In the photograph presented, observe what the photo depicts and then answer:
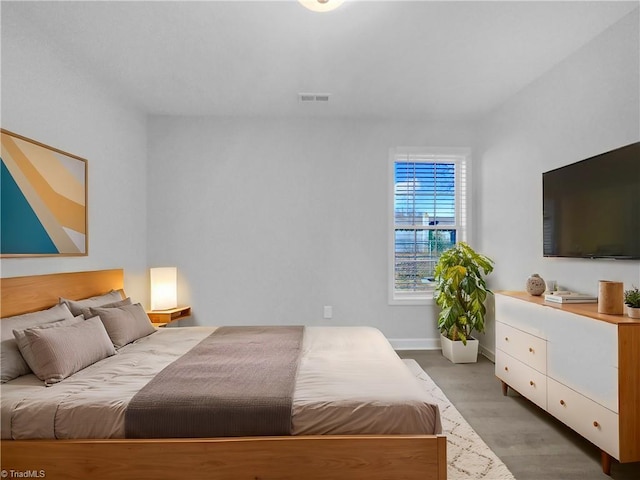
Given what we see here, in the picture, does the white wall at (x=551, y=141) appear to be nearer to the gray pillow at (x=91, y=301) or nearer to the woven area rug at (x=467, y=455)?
the woven area rug at (x=467, y=455)

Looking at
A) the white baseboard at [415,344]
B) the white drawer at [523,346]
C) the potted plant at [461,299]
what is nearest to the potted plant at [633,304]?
the white drawer at [523,346]

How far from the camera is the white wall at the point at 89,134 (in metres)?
2.55

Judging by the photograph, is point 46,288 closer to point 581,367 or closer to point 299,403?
point 299,403

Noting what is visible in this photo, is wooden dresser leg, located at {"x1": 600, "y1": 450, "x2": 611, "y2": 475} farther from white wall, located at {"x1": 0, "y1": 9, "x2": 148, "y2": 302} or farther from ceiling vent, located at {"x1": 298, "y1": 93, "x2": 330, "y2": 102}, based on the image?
white wall, located at {"x1": 0, "y1": 9, "x2": 148, "y2": 302}

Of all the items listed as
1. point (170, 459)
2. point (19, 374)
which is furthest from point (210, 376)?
point (19, 374)

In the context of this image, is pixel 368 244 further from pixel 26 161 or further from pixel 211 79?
pixel 26 161

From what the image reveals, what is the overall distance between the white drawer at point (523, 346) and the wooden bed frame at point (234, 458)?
140cm

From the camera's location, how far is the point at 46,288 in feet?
8.94

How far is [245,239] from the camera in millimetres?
4621

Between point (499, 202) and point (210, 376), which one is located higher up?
point (499, 202)

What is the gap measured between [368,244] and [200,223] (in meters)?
1.98

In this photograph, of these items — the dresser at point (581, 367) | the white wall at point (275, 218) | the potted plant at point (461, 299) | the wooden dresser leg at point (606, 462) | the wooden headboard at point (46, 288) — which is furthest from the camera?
the white wall at point (275, 218)

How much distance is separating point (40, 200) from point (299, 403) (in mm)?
2307

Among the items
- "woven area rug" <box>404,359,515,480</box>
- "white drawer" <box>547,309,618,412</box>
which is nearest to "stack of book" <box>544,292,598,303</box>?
"white drawer" <box>547,309,618,412</box>
